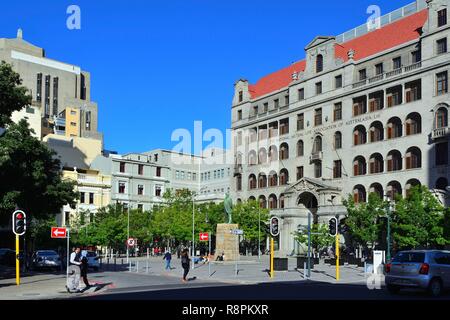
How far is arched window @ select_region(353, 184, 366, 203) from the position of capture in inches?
2960

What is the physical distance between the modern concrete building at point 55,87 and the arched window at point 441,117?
7627 centimetres

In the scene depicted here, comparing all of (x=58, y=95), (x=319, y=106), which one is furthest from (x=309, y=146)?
(x=58, y=95)

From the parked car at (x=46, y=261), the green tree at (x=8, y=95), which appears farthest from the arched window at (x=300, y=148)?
the green tree at (x=8, y=95)

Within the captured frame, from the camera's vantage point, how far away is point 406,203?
5800cm

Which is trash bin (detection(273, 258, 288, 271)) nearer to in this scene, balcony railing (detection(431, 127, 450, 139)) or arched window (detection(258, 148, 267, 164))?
balcony railing (detection(431, 127, 450, 139))

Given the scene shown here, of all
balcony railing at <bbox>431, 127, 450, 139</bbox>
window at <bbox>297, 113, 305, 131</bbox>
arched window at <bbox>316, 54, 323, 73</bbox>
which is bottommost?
balcony railing at <bbox>431, 127, 450, 139</bbox>

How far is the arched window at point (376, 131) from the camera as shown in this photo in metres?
73.6

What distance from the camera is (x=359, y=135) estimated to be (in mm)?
77062

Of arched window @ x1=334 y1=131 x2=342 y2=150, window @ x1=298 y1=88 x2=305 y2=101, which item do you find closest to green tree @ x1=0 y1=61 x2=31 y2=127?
arched window @ x1=334 y1=131 x2=342 y2=150

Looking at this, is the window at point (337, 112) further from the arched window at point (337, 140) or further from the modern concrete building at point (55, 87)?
the modern concrete building at point (55, 87)

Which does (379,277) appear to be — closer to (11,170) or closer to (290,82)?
(11,170)

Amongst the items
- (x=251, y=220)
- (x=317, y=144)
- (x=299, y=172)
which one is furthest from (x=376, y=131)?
(x=251, y=220)

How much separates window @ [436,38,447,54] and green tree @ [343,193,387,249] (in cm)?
1737

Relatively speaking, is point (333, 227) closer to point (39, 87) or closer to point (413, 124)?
point (413, 124)
